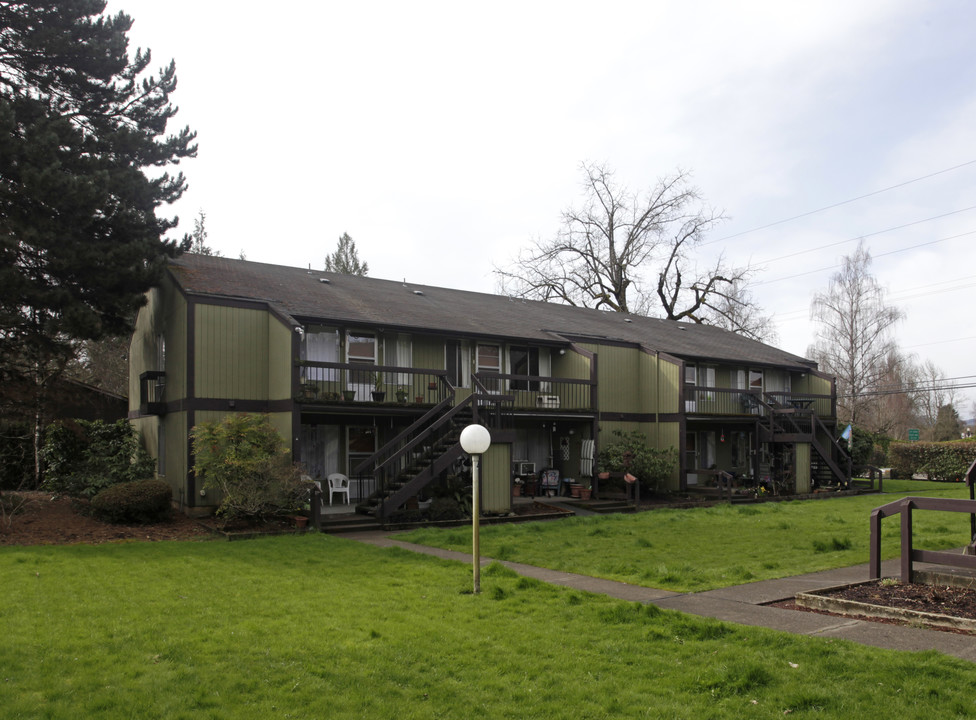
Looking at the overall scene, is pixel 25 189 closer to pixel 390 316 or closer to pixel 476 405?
pixel 390 316

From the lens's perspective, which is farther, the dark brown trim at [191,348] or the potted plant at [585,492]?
the potted plant at [585,492]

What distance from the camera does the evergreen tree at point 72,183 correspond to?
16.7 m

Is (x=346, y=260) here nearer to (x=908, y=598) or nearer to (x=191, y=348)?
(x=191, y=348)

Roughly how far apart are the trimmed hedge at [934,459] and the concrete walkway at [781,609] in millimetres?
26014

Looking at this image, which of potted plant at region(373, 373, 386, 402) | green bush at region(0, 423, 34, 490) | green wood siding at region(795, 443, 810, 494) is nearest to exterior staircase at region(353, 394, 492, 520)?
potted plant at region(373, 373, 386, 402)

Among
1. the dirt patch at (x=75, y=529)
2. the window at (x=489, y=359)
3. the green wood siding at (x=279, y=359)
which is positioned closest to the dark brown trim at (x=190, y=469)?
the dirt patch at (x=75, y=529)

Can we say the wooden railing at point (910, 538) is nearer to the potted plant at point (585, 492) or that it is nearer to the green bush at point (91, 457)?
the potted plant at point (585, 492)

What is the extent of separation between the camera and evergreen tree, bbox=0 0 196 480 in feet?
54.8

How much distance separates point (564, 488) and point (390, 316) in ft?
26.3

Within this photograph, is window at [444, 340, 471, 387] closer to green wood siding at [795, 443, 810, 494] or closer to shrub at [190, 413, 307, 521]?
shrub at [190, 413, 307, 521]

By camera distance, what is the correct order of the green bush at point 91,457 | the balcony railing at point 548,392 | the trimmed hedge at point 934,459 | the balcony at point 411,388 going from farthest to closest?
the trimmed hedge at point 934,459 → the balcony railing at point 548,392 → the green bush at point 91,457 → the balcony at point 411,388

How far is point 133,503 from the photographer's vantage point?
53.2ft

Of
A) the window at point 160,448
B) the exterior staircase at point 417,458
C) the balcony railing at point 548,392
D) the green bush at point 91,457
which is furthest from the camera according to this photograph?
the balcony railing at point 548,392

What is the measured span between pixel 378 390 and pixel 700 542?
9272 mm
